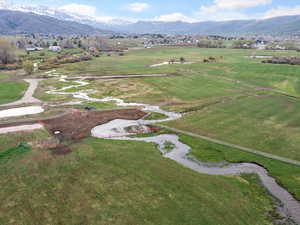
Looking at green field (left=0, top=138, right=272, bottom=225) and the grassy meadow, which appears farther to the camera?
the grassy meadow

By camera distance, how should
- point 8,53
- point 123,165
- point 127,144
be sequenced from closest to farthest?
point 123,165, point 127,144, point 8,53

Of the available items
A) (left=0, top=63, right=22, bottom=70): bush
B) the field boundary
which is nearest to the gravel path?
the field boundary

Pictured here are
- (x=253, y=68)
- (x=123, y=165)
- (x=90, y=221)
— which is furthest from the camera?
(x=253, y=68)

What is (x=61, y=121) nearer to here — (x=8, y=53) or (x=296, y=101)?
(x=296, y=101)

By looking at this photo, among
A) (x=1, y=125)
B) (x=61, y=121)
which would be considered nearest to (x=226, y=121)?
(x=61, y=121)

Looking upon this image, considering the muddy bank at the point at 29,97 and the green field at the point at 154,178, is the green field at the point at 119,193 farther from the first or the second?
the muddy bank at the point at 29,97

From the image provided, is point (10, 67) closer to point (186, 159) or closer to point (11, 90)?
point (11, 90)

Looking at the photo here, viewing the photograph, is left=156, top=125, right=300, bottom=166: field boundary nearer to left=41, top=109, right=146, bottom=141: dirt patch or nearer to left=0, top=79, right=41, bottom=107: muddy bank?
left=41, top=109, right=146, bottom=141: dirt patch

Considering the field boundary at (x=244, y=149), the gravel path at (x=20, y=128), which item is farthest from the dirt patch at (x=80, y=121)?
the field boundary at (x=244, y=149)
